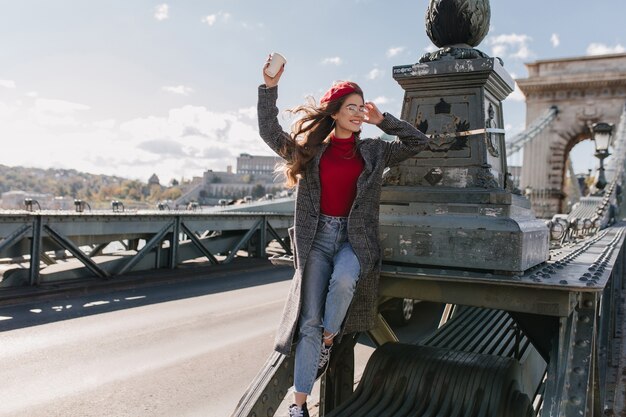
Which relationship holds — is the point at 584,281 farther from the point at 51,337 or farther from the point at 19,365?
the point at 51,337

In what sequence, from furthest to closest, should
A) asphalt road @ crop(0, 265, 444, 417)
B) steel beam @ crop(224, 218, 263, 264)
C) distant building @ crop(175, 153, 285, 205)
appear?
distant building @ crop(175, 153, 285, 205) < steel beam @ crop(224, 218, 263, 264) < asphalt road @ crop(0, 265, 444, 417)

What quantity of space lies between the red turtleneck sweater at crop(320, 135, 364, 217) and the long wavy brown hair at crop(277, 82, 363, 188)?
0.10 meters

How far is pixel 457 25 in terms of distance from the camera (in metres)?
3.62

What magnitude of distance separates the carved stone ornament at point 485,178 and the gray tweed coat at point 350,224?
76cm

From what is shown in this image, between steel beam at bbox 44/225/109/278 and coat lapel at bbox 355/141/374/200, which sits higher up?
coat lapel at bbox 355/141/374/200

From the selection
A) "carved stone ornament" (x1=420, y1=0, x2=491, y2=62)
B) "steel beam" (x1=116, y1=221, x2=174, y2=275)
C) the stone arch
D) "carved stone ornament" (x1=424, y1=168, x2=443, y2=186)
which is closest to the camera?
"carved stone ornament" (x1=424, y1=168, x2=443, y2=186)

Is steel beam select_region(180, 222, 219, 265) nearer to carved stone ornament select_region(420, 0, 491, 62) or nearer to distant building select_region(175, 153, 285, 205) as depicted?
carved stone ornament select_region(420, 0, 491, 62)

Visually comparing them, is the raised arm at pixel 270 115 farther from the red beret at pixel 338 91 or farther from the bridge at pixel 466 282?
the bridge at pixel 466 282

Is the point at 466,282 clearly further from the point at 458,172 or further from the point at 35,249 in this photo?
the point at 35,249

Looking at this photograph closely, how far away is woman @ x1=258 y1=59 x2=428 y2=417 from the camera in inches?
105

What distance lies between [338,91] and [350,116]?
0.15 metres

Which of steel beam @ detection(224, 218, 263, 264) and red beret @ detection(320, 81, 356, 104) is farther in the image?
steel beam @ detection(224, 218, 263, 264)

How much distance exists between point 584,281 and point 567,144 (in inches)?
1500

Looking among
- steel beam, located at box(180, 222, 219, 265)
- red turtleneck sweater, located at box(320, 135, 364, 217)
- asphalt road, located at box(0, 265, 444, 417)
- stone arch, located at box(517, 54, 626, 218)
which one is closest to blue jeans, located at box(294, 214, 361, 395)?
red turtleneck sweater, located at box(320, 135, 364, 217)
